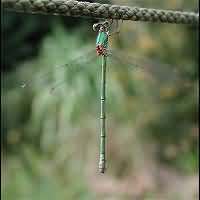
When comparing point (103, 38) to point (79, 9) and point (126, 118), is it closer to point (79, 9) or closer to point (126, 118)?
point (79, 9)

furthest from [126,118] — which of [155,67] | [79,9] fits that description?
[79,9]

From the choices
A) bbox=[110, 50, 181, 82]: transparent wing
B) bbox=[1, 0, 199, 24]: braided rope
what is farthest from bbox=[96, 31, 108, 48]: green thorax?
bbox=[110, 50, 181, 82]: transparent wing

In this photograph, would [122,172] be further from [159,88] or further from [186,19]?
[186,19]

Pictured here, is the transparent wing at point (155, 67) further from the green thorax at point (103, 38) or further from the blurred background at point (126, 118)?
the green thorax at point (103, 38)

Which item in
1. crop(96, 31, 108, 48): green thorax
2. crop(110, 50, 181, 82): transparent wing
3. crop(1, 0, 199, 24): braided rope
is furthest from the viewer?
crop(110, 50, 181, 82): transparent wing

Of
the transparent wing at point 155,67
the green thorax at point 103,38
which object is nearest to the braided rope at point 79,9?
the green thorax at point 103,38

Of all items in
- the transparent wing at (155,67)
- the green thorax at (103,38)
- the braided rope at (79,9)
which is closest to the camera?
the braided rope at (79,9)

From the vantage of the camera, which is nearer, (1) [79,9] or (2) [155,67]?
(1) [79,9]

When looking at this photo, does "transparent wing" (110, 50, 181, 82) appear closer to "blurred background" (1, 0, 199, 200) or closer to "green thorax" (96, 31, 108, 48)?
"blurred background" (1, 0, 199, 200)

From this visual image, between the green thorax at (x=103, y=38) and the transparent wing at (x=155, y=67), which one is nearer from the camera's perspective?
the green thorax at (x=103, y=38)

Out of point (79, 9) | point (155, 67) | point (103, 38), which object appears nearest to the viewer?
point (79, 9)

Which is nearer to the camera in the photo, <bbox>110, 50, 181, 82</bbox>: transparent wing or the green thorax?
the green thorax
